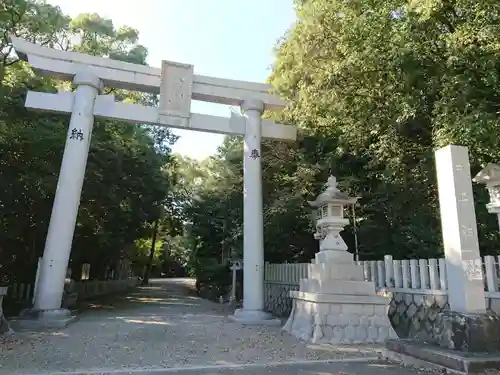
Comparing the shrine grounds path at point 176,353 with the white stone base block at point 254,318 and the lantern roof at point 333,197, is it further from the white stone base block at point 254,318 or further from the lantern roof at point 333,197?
the lantern roof at point 333,197

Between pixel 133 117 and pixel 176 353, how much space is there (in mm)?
5862

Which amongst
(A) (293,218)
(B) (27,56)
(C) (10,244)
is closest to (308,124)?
(A) (293,218)

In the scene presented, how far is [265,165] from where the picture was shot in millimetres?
11359

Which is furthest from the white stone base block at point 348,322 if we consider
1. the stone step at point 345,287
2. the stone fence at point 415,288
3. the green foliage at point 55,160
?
the green foliage at point 55,160

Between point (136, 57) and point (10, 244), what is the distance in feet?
23.6

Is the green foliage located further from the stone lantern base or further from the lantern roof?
the stone lantern base

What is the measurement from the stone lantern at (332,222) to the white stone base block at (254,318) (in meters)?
2.31

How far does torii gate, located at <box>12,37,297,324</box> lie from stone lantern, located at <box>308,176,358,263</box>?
2376 mm

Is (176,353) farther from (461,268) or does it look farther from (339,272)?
(461,268)

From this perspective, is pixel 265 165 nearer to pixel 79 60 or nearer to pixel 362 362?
pixel 79 60

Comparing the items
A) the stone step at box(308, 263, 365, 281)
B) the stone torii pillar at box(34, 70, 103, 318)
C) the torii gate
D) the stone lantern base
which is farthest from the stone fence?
the stone torii pillar at box(34, 70, 103, 318)

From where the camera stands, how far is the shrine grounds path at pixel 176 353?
4363 mm

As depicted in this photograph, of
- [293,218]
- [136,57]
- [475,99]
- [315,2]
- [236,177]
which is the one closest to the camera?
[475,99]

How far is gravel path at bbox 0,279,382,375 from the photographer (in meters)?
4.69
